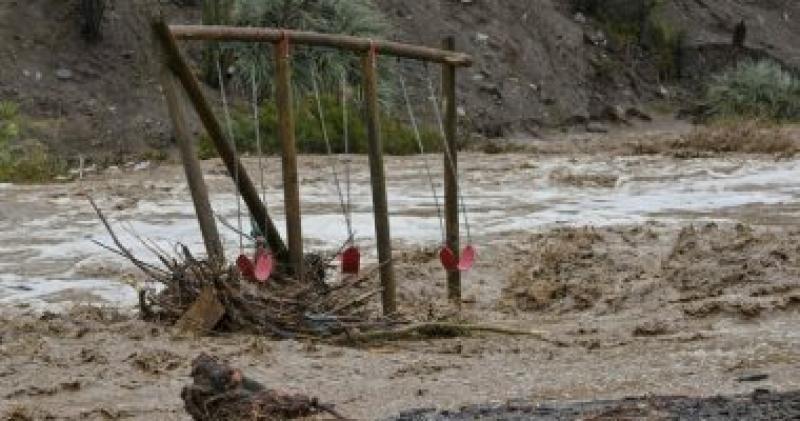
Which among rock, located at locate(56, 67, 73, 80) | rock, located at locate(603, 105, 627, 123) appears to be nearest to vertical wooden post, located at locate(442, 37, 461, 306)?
rock, located at locate(56, 67, 73, 80)

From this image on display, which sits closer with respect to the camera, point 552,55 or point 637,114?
point 637,114

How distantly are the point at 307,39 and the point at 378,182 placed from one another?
2.80 ft

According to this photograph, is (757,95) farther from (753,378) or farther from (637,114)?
(753,378)

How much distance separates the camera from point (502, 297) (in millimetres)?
9023

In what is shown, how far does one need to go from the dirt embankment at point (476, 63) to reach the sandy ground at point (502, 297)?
136 inches

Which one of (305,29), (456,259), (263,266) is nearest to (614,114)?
(305,29)

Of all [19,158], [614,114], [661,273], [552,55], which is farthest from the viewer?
[552,55]

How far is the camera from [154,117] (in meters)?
18.7

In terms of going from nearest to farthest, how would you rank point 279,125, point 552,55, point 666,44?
point 279,125
point 552,55
point 666,44

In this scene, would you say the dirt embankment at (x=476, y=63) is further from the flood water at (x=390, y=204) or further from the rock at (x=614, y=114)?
the flood water at (x=390, y=204)

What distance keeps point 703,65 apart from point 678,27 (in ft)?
3.70

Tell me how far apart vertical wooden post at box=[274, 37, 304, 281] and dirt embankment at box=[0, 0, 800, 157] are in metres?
8.30

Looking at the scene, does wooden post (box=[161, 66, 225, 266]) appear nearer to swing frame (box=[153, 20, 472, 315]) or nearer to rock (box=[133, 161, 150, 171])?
swing frame (box=[153, 20, 472, 315])

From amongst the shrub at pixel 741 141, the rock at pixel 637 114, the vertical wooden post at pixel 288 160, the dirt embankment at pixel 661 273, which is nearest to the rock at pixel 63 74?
the shrub at pixel 741 141
